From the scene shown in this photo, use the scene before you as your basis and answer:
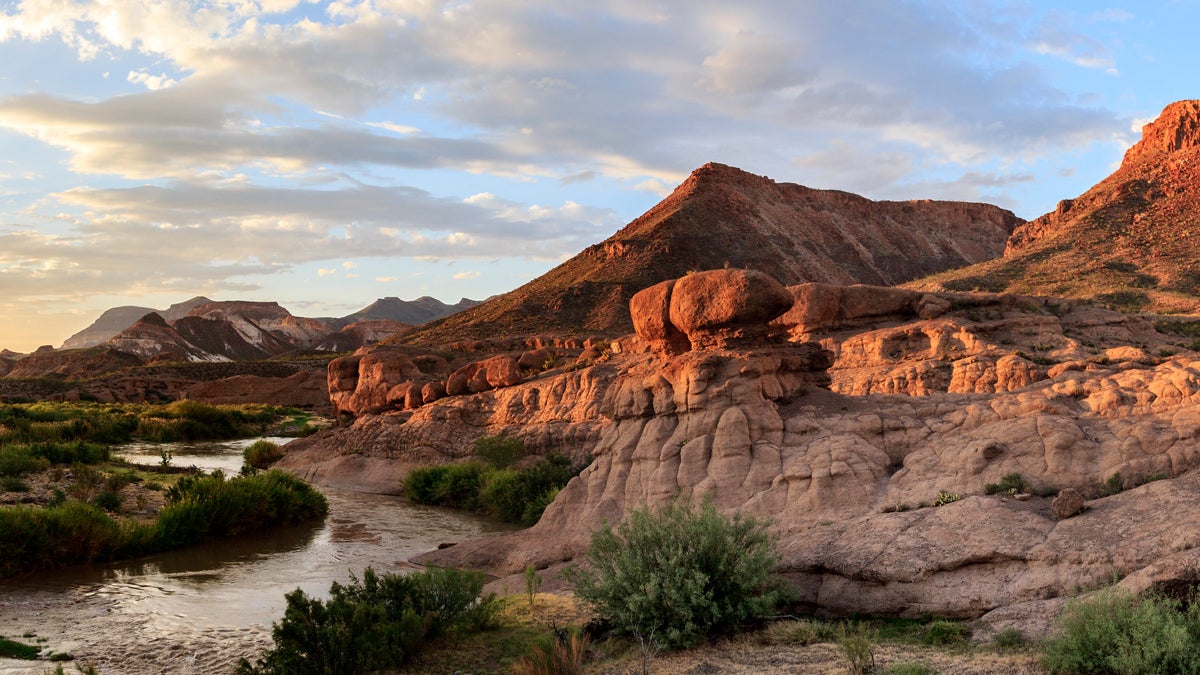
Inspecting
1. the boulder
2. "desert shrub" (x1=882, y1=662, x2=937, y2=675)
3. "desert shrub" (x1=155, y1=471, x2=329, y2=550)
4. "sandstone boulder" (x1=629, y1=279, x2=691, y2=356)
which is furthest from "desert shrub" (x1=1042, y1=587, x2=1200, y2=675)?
"desert shrub" (x1=155, y1=471, x2=329, y2=550)

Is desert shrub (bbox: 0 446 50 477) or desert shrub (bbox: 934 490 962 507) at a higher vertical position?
desert shrub (bbox: 0 446 50 477)

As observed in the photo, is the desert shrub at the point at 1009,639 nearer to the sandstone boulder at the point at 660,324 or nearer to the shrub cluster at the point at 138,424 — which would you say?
the sandstone boulder at the point at 660,324

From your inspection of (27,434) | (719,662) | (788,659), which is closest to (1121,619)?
(788,659)

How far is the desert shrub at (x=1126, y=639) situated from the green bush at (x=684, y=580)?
8.52ft

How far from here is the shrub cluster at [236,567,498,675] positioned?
8.07m

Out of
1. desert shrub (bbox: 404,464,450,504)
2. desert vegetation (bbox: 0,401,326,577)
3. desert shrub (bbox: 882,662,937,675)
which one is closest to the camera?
desert shrub (bbox: 882,662,937,675)

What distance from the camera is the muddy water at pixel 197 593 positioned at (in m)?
9.64

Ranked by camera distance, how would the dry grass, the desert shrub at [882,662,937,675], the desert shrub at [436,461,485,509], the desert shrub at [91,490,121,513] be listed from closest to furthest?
the desert shrub at [882,662,937,675], the dry grass, the desert shrub at [91,490,121,513], the desert shrub at [436,461,485,509]

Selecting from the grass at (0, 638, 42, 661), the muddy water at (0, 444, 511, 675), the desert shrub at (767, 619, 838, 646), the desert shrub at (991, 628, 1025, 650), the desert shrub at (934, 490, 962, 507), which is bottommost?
the muddy water at (0, 444, 511, 675)

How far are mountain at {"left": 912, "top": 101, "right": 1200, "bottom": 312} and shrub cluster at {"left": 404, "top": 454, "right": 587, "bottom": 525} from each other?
111 ft

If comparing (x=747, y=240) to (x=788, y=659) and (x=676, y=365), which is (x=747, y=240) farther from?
(x=788, y=659)

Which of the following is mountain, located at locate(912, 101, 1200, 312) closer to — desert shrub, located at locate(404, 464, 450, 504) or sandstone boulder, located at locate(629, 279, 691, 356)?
desert shrub, located at locate(404, 464, 450, 504)

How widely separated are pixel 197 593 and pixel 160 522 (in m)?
3.76

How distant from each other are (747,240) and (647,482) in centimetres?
6969
